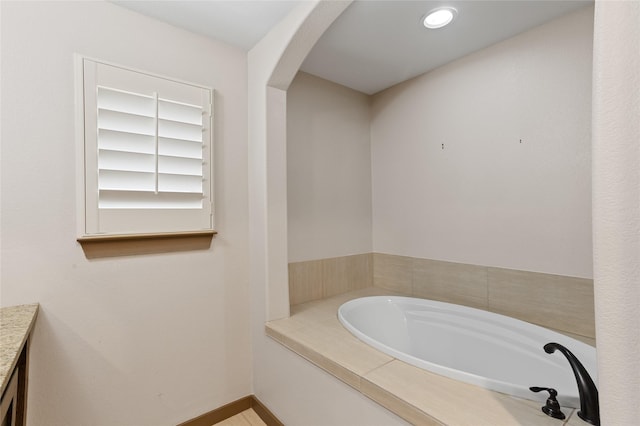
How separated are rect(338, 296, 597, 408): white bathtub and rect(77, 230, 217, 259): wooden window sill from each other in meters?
1.00

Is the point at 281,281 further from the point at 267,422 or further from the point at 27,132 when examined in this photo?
the point at 27,132

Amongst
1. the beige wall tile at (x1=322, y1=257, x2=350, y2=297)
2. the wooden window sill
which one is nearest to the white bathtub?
the beige wall tile at (x1=322, y1=257, x2=350, y2=297)

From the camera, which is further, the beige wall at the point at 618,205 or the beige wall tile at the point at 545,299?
the beige wall tile at the point at 545,299

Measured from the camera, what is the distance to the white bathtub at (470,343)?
1.31 metres

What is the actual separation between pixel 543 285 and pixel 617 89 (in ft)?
5.41

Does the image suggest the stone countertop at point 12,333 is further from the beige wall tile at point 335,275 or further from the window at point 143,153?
the beige wall tile at point 335,275

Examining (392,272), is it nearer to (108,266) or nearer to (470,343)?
(470,343)

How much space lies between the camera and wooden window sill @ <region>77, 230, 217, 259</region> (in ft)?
4.71

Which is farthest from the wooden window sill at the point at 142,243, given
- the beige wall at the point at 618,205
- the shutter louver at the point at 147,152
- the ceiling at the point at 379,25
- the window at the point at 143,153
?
the beige wall at the point at 618,205

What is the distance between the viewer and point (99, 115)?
1.43 metres

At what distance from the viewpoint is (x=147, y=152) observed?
154 centimetres

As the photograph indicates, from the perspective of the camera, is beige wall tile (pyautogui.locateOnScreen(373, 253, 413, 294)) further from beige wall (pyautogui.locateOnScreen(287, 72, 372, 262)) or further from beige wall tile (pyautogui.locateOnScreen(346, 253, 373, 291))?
beige wall (pyautogui.locateOnScreen(287, 72, 372, 262))

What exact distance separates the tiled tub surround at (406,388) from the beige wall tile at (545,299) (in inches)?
34.3

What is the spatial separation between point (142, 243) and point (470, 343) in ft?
6.61
